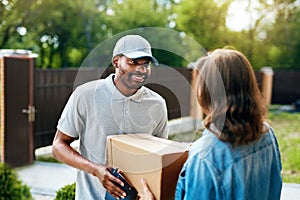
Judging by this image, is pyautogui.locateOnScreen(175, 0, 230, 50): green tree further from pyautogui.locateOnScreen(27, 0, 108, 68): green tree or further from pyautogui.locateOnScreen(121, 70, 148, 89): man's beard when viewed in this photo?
pyautogui.locateOnScreen(121, 70, 148, 89): man's beard

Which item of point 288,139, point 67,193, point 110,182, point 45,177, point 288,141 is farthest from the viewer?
point 288,139

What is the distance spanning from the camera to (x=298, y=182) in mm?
4852

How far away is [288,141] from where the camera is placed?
25.0 ft

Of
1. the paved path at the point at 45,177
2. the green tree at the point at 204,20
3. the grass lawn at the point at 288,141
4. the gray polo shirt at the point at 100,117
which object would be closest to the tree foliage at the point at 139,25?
the green tree at the point at 204,20

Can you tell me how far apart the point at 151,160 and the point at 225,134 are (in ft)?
0.86

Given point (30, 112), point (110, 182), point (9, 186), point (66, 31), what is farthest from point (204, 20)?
point (110, 182)

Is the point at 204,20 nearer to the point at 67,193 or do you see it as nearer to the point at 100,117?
the point at 67,193

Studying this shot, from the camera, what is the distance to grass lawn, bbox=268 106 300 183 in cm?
536

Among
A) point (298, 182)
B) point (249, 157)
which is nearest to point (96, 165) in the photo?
point (249, 157)

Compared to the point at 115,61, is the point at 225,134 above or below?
below

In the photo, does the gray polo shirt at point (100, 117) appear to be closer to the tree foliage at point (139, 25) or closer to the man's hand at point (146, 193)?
the man's hand at point (146, 193)

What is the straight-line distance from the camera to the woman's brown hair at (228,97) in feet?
3.96

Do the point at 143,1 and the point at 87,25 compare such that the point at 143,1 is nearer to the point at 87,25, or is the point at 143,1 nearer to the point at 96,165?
the point at 87,25

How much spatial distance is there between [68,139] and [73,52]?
1808 cm
